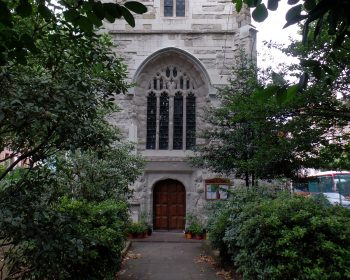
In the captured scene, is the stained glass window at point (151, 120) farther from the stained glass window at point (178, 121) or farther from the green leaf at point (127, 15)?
the green leaf at point (127, 15)

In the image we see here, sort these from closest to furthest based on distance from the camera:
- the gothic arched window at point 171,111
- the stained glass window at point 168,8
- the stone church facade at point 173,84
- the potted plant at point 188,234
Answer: the potted plant at point 188,234
the stone church facade at point 173,84
the gothic arched window at point 171,111
the stained glass window at point 168,8

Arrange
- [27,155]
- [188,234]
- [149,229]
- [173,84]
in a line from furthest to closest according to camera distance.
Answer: [173,84] → [149,229] → [188,234] → [27,155]

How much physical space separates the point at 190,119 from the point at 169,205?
11.5 feet

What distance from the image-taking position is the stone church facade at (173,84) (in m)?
16.1

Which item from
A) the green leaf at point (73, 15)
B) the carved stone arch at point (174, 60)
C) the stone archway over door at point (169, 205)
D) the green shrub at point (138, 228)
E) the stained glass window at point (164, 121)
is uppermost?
the carved stone arch at point (174, 60)

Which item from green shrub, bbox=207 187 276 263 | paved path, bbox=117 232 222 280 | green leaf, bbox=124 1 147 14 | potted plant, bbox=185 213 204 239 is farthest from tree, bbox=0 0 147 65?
potted plant, bbox=185 213 204 239

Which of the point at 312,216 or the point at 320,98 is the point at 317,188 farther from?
the point at 312,216

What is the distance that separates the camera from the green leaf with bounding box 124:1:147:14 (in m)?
1.99

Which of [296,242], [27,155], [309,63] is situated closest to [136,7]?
[309,63]

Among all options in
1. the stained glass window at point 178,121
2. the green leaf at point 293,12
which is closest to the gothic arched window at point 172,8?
the stained glass window at point 178,121

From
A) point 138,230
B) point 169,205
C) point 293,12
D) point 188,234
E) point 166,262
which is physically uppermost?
point 293,12

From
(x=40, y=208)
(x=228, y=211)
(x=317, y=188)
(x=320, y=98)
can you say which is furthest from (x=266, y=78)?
(x=317, y=188)

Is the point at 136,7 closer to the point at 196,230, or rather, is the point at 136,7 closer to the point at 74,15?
the point at 74,15

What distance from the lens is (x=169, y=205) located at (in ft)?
54.1
